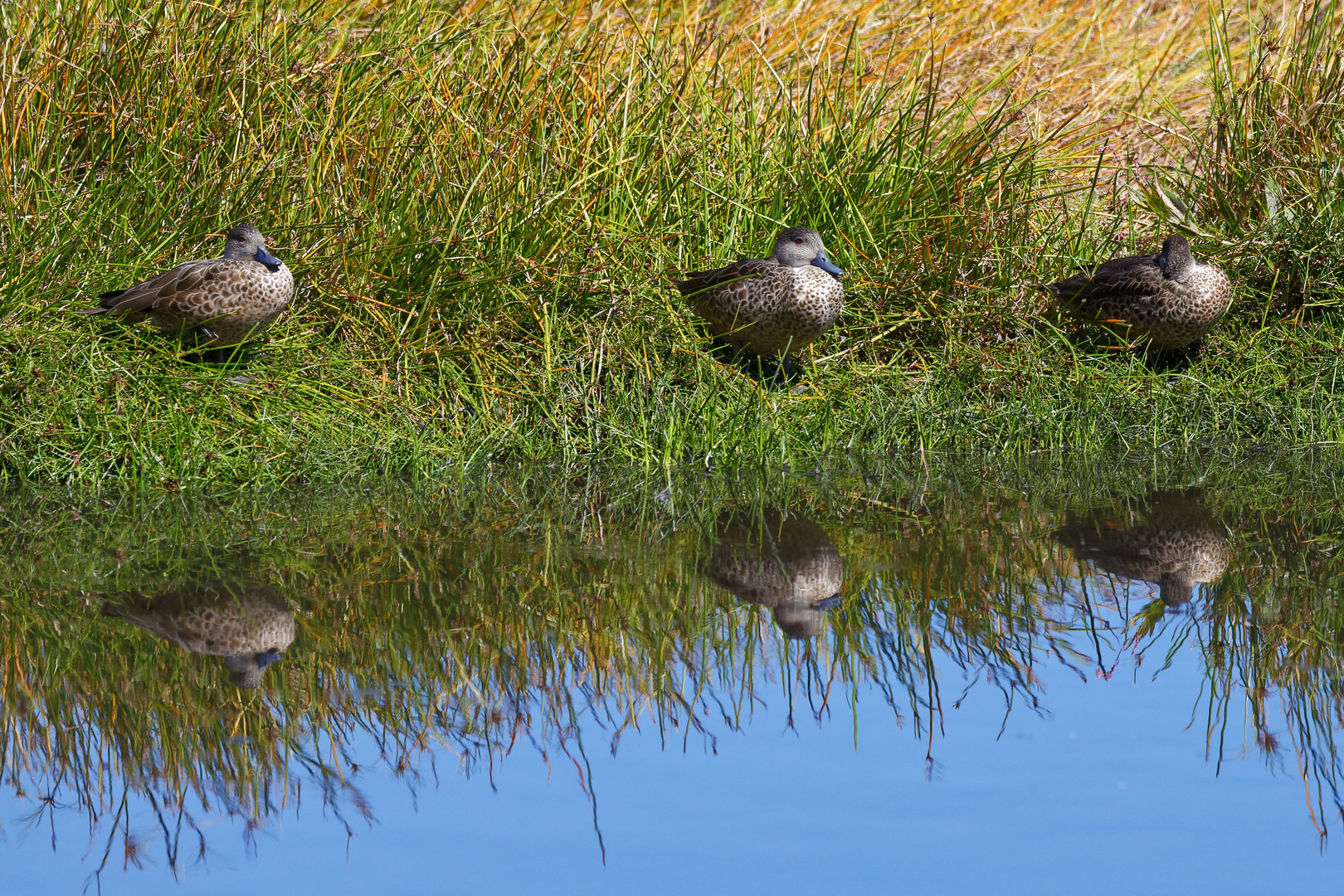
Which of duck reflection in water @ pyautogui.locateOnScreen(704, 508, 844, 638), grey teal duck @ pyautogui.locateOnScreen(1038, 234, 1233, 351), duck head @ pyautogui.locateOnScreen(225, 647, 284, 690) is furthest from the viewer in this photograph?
grey teal duck @ pyautogui.locateOnScreen(1038, 234, 1233, 351)

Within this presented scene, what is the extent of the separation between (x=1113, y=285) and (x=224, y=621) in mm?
4888

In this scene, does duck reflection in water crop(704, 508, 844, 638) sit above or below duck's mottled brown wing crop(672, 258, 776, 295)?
below

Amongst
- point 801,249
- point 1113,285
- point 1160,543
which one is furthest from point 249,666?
point 1113,285

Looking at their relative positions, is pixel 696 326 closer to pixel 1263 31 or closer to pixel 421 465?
pixel 421 465

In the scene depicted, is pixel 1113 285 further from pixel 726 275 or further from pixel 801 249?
pixel 726 275

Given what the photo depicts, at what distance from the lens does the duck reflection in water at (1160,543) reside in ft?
14.0

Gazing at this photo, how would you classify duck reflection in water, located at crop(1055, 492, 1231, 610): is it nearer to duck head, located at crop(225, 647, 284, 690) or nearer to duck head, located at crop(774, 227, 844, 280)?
duck head, located at crop(774, 227, 844, 280)

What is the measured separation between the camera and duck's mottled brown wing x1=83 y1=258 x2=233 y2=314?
6.11 m

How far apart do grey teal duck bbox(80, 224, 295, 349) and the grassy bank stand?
0.44ft

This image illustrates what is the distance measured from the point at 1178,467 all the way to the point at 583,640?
10.7 ft

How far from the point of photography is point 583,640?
3.76 meters

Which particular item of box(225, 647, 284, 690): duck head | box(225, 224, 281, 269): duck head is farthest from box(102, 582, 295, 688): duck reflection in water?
box(225, 224, 281, 269): duck head

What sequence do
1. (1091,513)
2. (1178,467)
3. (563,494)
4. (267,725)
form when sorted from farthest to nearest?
1. (1178,467)
2. (563,494)
3. (1091,513)
4. (267,725)

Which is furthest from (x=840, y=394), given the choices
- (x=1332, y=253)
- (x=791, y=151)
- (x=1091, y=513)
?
(x=1332, y=253)
